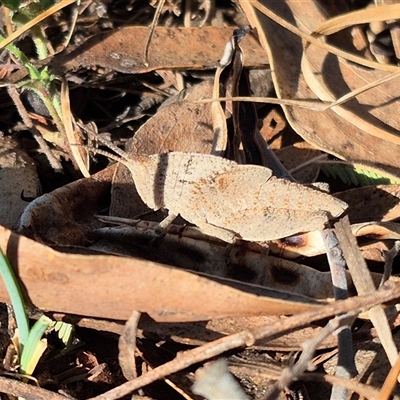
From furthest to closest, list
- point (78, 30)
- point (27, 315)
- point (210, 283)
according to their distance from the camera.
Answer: point (78, 30)
point (27, 315)
point (210, 283)

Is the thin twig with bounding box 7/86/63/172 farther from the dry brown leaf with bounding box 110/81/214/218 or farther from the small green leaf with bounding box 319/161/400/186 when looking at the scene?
the small green leaf with bounding box 319/161/400/186

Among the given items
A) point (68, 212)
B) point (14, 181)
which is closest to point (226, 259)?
point (68, 212)

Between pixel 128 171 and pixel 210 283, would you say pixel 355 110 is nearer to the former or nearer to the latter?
pixel 128 171

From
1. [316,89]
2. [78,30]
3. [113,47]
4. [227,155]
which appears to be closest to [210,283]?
[227,155]

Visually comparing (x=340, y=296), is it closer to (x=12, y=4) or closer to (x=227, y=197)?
(x=227, y=197)

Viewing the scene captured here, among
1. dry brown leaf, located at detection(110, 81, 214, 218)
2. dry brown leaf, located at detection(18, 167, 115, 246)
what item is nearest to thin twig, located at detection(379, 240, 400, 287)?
dry brown leaf, located at detection(110, 81, 214, 218)

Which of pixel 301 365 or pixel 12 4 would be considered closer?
pixel 301 365

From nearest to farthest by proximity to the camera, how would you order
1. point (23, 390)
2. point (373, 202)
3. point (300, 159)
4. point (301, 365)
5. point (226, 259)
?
point (301, 365), point (23, 390), point (226, 259), point (373, 202), point (300, 159)
